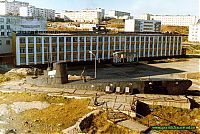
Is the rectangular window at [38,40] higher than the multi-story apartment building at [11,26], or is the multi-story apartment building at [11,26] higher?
the multi-story apartment building at [11,26]

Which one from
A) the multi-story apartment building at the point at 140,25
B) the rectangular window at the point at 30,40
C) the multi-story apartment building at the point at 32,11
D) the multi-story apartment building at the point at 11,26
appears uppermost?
the multi-story apartment building at the point at 32,11

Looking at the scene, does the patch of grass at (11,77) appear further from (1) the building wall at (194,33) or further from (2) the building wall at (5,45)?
(1) the building wall at (194,33)

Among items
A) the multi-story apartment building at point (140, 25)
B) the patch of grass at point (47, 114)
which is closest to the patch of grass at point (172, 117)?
the patch of grass at point (47, 114)

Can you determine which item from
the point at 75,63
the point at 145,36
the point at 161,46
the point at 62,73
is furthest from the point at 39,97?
the point at 161,46

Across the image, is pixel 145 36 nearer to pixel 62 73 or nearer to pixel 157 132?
pixel 62 73

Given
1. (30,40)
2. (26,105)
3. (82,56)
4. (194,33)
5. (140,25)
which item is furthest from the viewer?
(194,33)

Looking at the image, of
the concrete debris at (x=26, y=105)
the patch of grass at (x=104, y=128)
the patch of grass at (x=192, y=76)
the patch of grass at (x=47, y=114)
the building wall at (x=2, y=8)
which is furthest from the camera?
the building wall at (x=2, y=8)

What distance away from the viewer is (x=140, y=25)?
13250 centimetres

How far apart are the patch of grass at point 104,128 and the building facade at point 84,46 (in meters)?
36.7

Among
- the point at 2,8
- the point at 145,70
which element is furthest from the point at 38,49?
the point at 2,8

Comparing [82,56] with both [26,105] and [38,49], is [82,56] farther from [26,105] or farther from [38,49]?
[26,105]

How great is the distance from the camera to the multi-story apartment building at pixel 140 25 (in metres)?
130

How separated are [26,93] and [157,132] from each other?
15.7 meters

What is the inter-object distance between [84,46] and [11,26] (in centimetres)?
2419
